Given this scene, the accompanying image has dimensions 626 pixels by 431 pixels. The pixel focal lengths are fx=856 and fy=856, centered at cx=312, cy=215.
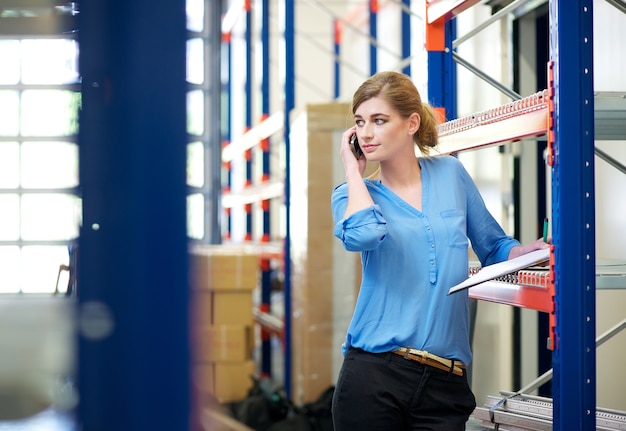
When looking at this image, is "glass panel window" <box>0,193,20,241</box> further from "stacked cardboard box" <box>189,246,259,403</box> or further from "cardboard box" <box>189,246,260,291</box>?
"cardboard box" <box>189,246,260,291</box>

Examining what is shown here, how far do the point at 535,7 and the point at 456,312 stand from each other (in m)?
3.32

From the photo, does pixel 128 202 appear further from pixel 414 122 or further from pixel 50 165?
pixel 414 122

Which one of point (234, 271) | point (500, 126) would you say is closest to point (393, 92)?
point (500, 126)

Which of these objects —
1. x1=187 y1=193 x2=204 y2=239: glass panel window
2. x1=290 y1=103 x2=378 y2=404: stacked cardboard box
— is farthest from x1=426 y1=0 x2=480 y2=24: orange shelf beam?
x1=290 y1=103 x2=378 y2=404: stacked cardboard box

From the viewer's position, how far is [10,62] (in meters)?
0.84

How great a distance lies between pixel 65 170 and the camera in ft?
2.64

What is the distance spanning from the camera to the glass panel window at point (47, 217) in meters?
0.80

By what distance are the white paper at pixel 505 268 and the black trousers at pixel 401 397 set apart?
227mm

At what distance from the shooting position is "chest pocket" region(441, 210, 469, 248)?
87.9 inches

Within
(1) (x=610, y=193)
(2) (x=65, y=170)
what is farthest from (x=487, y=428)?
(2) (x=65, y=170)

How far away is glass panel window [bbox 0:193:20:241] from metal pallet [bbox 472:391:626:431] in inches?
77.1

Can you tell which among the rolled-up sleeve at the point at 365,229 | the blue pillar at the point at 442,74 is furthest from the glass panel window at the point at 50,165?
the blue pillar at the point at 442,74

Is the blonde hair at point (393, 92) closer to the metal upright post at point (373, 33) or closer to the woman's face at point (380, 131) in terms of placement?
the woman's face at point (380, 131)

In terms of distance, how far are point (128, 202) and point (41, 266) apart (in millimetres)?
124
